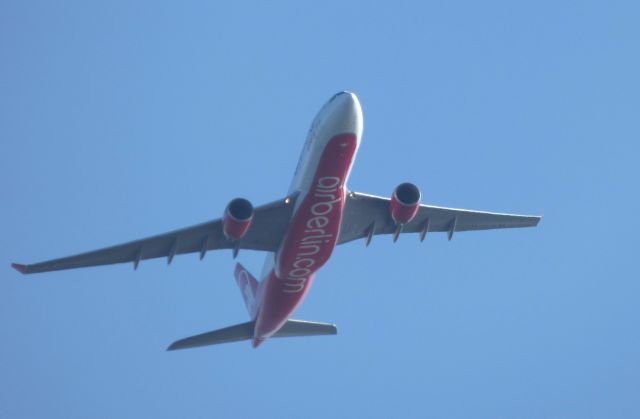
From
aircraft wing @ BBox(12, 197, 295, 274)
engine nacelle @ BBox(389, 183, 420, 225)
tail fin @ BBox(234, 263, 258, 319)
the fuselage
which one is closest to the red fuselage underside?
the fuselage

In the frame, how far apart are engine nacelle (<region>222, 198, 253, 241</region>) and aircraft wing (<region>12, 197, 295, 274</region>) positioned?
1.53m

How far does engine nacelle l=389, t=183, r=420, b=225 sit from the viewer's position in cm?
3531

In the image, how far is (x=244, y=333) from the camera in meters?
40.7

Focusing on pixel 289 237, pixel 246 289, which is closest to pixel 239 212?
pixel 289 237

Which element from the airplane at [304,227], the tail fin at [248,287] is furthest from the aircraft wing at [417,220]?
the tail fin at [248,287]

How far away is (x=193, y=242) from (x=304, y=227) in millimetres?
5748

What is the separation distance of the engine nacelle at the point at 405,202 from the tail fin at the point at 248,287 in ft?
25.7

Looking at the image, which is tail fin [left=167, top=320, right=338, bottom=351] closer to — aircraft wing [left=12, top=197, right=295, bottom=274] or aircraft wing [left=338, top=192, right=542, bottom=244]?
aircraft wing [left=12, top=197, right=295, bottom=274]

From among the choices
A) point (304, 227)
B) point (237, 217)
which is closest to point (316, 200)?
point (304, 227)

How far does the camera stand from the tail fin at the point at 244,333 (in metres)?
39.3

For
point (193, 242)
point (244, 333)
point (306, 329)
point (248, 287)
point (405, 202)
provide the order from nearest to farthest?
1. point (405, 202)
2. point (193, 242)
3. point (244, 333)
4. point (306, 329)
5. point (248, 287)

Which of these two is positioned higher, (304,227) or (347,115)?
(347,115)

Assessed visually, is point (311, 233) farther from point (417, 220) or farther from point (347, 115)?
point (417, 220)

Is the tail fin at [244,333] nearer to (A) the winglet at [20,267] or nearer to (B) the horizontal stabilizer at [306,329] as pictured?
(B) the horizontal stabilizer at [306,329]
